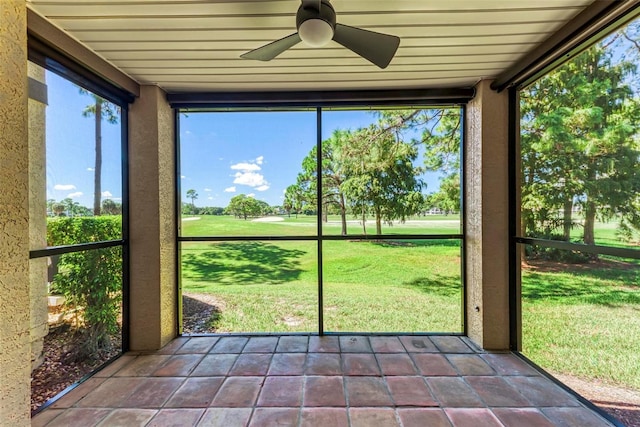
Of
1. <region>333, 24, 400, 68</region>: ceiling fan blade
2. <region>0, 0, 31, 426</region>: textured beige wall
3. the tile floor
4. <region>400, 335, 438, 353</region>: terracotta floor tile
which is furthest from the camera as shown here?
<region>400, 335, 438, 353</region>: terracotta floor tile

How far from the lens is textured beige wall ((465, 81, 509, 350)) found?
2.59m

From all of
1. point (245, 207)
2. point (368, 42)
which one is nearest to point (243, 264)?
point (245, 207)

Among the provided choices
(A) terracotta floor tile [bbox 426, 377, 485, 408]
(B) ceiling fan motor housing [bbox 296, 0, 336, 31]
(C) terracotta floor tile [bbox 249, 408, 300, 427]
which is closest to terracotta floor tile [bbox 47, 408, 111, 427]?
(C) terracotta floor tile [bbox 249, 408, 300, 427]

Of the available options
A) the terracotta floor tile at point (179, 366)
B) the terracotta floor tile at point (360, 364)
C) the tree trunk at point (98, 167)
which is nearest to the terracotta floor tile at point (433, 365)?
the terracotta floor tile at point (360, 364)

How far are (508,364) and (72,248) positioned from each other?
3846 mm

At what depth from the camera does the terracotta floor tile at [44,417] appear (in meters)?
1.72

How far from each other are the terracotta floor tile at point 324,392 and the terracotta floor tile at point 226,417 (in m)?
0.41

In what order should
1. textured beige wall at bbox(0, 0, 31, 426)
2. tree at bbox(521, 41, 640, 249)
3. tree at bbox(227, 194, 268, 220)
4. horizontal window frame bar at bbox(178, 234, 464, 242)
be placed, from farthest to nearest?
tree at bbox(227, 194, 268, 220) < horizontal window frame bar at bbox(178, 234, 464, 242) < tree at bbox(521, 41, 640, 249) < textured beige wall at bbox(0, 0, 31, 426)

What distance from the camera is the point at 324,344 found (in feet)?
8.85

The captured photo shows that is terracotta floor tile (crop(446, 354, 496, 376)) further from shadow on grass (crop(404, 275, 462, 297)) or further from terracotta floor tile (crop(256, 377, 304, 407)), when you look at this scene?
terracotta floor tile (crop(256, 377, 304, 407))

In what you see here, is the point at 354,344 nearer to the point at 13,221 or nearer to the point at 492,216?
the point at 492,216

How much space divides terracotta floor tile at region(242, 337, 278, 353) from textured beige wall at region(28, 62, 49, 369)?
5.13 ft

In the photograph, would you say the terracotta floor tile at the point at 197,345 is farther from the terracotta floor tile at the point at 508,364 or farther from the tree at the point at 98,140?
the terracotta floor tile at the point at 508,364

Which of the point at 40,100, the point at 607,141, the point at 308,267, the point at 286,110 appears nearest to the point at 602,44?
the point at 607,141
